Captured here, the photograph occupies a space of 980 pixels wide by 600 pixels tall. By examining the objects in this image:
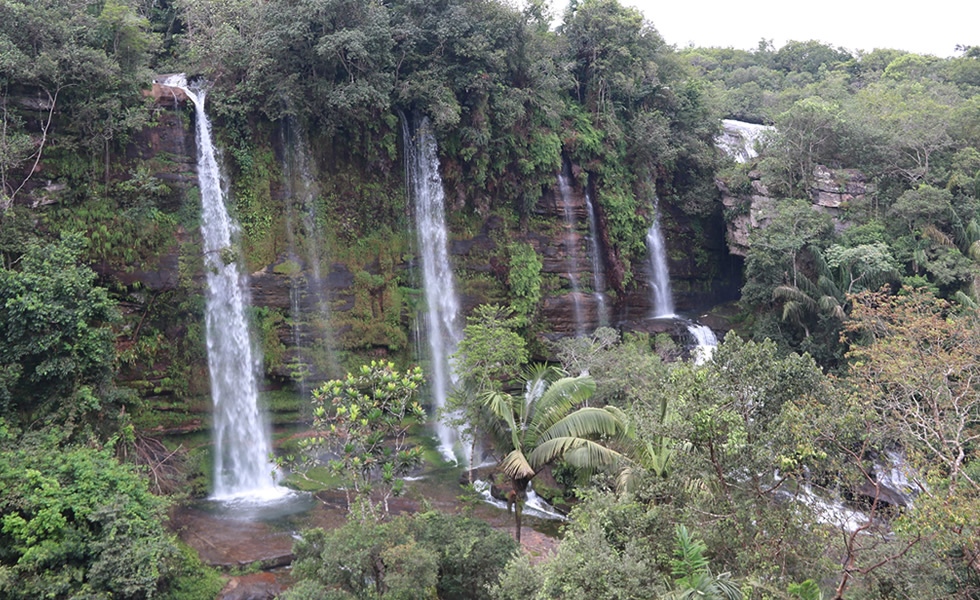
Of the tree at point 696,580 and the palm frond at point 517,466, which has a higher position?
the palm frond at point 517,466

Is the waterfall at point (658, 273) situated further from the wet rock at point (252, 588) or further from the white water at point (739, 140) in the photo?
the wet rock at point (252, 588)

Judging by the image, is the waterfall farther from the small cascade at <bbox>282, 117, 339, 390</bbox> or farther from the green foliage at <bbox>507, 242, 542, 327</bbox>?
the small cascade at <bbox>282, 117, 339, 390</bbox>

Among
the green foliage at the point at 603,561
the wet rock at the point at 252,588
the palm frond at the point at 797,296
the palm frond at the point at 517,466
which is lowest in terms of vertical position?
the wet rock at the point at 252,588

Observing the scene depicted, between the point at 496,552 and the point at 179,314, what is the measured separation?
12567 millimetres

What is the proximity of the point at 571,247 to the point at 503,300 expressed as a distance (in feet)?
12.4

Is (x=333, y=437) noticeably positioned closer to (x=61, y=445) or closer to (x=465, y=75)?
(x=61, y=445)

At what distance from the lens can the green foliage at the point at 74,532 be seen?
889 centimetres

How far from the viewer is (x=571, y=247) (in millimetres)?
23906

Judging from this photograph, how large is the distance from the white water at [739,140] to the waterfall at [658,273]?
14.4 ft

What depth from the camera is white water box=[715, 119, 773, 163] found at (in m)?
27.2

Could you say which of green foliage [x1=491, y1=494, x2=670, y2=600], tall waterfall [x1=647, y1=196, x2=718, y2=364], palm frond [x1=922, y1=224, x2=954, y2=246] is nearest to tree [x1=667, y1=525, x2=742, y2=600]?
green foliage [x1=491, y1=494, x2=670, y2=600]

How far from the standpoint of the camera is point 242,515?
589 inches

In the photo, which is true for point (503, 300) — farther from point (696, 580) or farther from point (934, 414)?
point (696, 580)

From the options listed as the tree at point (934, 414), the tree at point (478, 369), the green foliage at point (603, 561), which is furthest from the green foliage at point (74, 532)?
the tree at point (934, 414)
